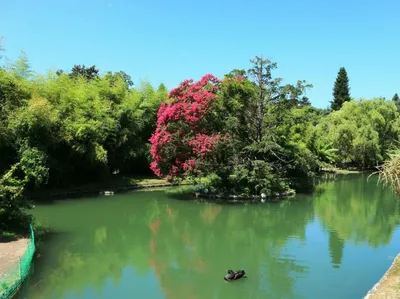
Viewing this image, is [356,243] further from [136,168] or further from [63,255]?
[136,168]

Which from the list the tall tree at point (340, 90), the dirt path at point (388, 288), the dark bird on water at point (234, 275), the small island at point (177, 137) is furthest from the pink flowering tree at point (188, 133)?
the tall tree at point (340, 90)

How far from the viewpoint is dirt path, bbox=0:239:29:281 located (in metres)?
8.82

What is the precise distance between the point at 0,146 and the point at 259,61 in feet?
47.7

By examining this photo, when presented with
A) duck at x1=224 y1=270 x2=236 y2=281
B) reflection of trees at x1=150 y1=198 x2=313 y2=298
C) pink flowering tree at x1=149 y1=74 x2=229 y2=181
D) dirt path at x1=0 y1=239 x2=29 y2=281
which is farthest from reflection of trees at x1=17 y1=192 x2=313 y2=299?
pink flowering tree at x1=149 y1=74 x2=229 y2=181

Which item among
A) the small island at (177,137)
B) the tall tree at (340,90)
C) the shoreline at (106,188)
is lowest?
the shoreline at (106,188)

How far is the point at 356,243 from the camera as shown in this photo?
506 inches

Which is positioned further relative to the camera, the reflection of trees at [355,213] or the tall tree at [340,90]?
the tall tree at [340,90]

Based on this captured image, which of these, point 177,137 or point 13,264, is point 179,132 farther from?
point 13,264

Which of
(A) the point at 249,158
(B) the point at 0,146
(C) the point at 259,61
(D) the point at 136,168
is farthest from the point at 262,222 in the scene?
(D) the point at 136,168

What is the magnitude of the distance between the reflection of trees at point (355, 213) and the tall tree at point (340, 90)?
2968 cm

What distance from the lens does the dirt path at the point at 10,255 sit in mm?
8820

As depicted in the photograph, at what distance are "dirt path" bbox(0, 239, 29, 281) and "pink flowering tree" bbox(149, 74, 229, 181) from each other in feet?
34.6

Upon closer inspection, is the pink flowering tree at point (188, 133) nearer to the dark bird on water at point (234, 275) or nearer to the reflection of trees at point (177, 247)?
the reflection of trees at point (177, 247)

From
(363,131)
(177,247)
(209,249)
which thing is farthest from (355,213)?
(363,131)
